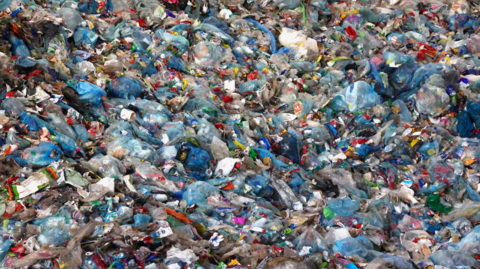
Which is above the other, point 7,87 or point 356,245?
point 7,87

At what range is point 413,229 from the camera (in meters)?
4.07

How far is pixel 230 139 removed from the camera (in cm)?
460

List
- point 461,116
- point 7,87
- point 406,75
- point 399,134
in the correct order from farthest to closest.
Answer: point 406,75 < point 461,116 < point 399,134 < point 7,87

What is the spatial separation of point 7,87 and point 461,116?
16.1 feet

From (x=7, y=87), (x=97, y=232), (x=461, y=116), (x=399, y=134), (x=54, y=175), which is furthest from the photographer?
(x=461, y=116)

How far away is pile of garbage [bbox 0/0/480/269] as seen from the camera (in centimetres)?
327

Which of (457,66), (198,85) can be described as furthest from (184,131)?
(457,66)

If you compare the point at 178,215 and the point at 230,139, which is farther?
the point at 230,139

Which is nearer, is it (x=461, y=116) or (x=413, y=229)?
(x=413, y=229)

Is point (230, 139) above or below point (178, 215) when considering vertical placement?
below

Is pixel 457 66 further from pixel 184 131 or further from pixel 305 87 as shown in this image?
pixel 184 131

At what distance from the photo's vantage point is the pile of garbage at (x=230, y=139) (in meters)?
3.27

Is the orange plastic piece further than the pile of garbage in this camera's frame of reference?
Yes

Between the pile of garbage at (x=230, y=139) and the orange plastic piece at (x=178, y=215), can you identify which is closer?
the pile of garbage at (x=230, y=139)
